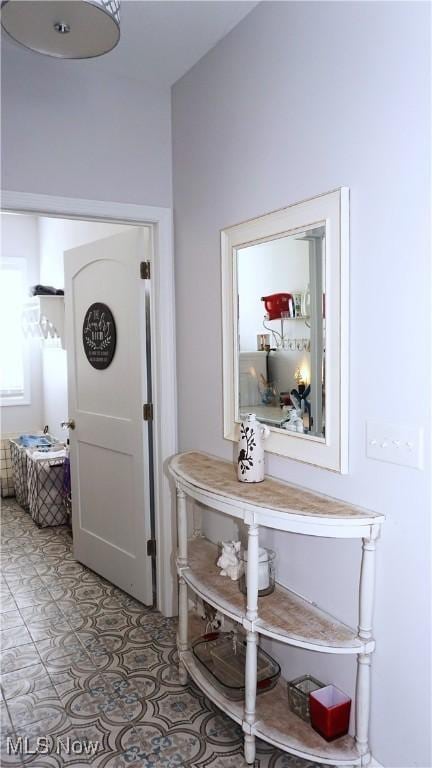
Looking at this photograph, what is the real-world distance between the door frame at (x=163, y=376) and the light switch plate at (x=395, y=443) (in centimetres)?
135

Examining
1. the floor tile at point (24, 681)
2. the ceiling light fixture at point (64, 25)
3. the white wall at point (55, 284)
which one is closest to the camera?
the ceiling light fixture at point (64, 25)

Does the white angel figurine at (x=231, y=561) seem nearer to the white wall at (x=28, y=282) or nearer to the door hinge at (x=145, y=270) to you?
the door hinge at (x=145, y=270)

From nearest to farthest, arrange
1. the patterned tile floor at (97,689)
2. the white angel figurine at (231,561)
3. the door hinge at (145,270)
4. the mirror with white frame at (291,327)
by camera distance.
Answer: the mirror with white frame at (291,327) < the patterned tile floor at (97,689) < the white angel figurine at (231,561) < the door hinge at (145,270)

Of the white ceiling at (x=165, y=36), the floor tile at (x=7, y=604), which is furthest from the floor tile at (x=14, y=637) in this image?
the white ceiling at (x=165, y=36)

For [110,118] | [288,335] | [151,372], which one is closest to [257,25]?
[110,118]

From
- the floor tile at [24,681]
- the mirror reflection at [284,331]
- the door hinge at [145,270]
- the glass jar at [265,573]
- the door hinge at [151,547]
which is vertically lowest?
the floor tile at [24,681]

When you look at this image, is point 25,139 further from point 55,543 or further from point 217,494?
point 55,543

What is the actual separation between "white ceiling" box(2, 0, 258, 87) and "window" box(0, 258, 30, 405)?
3.26 metres

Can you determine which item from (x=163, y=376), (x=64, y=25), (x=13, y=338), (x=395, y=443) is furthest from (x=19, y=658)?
(x=13, y=338)

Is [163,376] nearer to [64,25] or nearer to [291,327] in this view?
[291,327]

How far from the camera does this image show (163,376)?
2740 millimetres

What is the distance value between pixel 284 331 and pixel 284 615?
956 millimetres

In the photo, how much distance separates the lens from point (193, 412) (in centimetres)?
263

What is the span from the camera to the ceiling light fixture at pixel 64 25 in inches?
55.4
